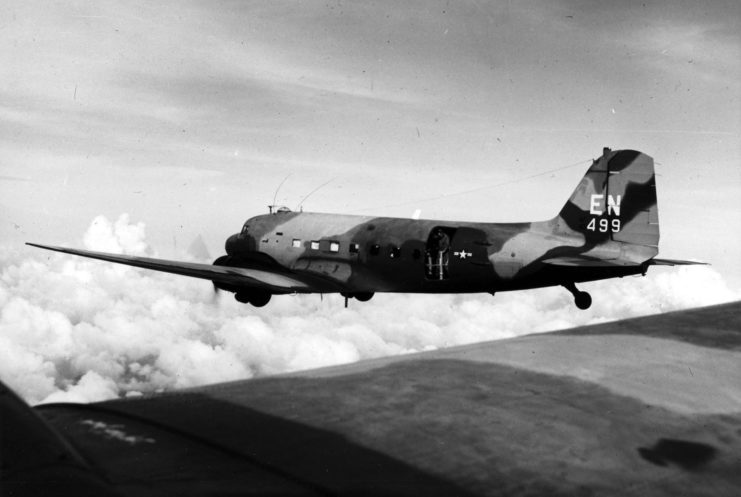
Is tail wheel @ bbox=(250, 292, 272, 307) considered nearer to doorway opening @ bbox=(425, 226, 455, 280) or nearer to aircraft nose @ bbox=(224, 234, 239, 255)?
aircraft nose @ bbox=(224, 234, 239, 255)

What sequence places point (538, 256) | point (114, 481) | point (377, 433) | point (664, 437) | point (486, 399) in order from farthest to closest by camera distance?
point (538, 256) → point (486, 399) → point (664, 437) → point (377, 433) → point (114, 481)

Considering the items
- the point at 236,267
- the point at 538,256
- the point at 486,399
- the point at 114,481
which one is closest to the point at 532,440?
the point at 486,399

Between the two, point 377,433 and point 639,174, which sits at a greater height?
point 639,174

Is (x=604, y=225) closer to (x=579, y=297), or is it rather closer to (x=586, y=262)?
(x=586, y=262)

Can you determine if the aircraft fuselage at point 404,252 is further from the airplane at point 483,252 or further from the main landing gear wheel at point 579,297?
the main landing gear wheel at point 579,297

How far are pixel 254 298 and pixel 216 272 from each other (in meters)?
2.44

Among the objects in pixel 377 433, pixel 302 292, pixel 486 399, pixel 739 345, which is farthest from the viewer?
pixel 302 292

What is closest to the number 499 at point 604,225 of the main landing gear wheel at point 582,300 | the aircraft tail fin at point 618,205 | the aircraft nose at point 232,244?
the aircraft tail fin at point 618,205

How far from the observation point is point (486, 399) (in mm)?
2943

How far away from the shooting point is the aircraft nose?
1220 inches

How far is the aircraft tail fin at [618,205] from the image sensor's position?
79.6 feet

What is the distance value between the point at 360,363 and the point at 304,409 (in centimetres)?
→ 99

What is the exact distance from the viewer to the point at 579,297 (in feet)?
80.9

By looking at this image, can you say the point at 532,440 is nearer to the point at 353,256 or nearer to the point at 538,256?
the point at 538,256
